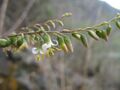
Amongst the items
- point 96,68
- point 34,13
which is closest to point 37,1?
point 34,13

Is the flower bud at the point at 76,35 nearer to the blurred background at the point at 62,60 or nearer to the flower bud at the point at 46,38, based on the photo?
the flower bud at the point at 46,38

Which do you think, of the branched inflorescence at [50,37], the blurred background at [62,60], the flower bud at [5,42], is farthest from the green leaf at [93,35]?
the blurred background at [62,60]

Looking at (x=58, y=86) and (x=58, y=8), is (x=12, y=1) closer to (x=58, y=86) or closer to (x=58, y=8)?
(x=58, y=8)

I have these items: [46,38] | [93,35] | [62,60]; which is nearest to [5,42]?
[46,38]

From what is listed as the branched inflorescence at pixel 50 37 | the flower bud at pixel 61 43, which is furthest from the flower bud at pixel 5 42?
the flower bud at pixel 61 43

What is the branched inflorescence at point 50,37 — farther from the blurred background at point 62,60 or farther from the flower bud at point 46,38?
the blurred background at point 62,60

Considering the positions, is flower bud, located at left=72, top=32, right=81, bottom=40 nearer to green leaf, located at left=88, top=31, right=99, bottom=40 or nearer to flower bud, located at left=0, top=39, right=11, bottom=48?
green leaf, located at left=88, top=31, right=99, bottom=40

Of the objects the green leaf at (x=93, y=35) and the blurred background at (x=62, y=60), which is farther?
the blurred background at (x=62, y=60)

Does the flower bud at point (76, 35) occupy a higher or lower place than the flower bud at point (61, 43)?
higher

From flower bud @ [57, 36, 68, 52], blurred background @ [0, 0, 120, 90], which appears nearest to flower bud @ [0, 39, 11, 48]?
flower bud @ [57, 36, 68, 52]
